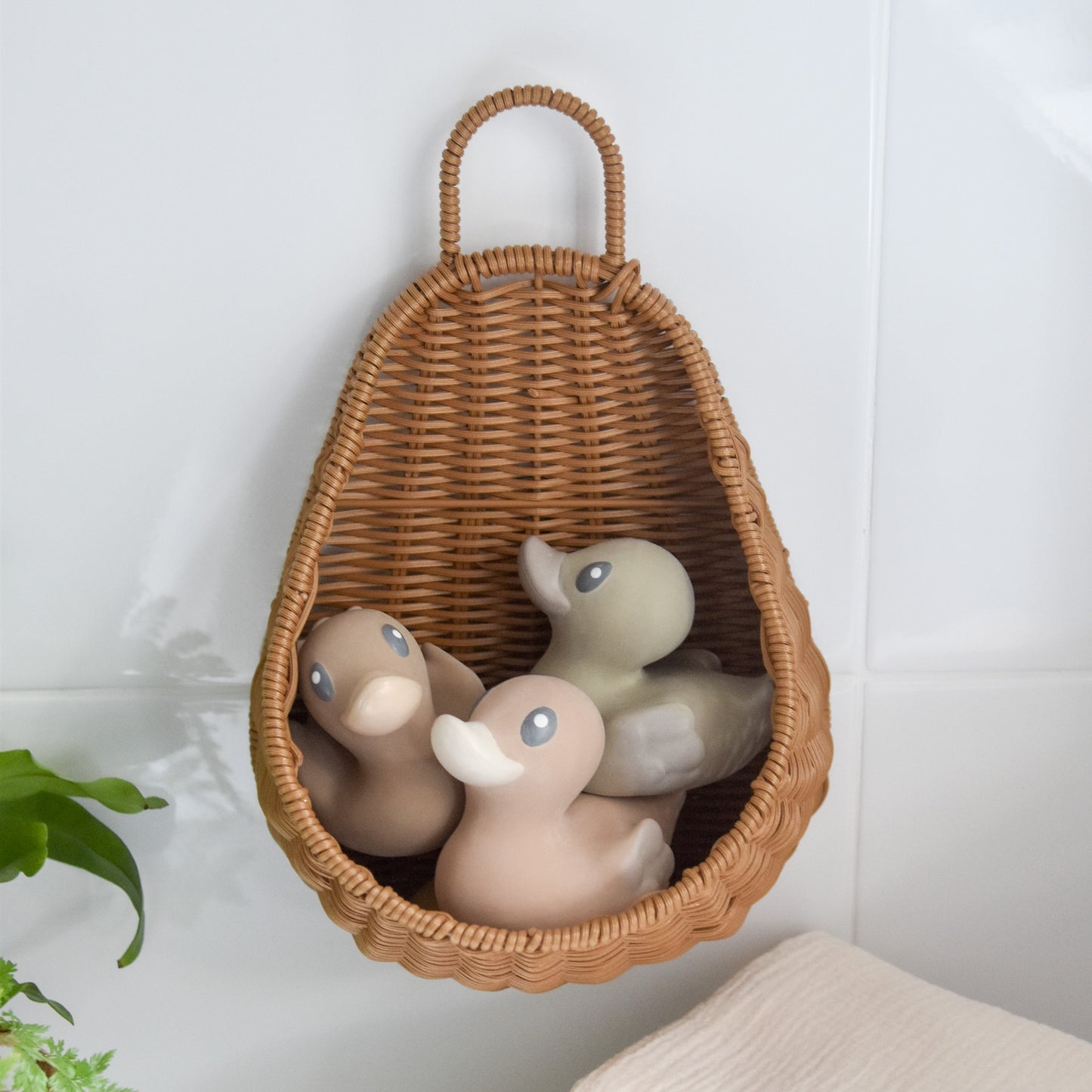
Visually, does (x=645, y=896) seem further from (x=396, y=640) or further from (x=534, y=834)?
(x=396, y=640)

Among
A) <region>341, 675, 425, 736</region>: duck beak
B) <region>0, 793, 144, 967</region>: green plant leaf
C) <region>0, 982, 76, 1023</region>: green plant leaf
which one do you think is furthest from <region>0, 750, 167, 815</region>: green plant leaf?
<region>341, 675, 425, 736</region>: duck beak

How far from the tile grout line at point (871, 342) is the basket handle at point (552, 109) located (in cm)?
21

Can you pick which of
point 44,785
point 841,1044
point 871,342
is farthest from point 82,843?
point 871,342

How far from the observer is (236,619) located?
0.74 meters

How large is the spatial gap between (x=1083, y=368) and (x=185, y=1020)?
2.84 ft

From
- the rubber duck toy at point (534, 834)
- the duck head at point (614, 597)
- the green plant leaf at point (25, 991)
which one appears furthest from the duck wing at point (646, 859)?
the green plant leaf at point (25, 991)

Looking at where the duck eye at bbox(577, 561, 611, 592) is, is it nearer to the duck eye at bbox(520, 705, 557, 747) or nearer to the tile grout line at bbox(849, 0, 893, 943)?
the duck eye at bbox(520, 705, 557, 747)

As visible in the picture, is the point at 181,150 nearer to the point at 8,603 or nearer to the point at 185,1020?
the point at 8,603

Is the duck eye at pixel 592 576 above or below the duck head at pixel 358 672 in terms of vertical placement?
above

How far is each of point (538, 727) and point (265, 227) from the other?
41 cm

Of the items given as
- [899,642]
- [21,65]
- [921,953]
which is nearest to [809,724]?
[899,642]

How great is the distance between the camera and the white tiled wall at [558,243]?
70 centimetres

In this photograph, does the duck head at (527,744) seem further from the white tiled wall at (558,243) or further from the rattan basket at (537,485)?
the white tiled wall at (558,243)

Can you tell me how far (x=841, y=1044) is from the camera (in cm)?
64
